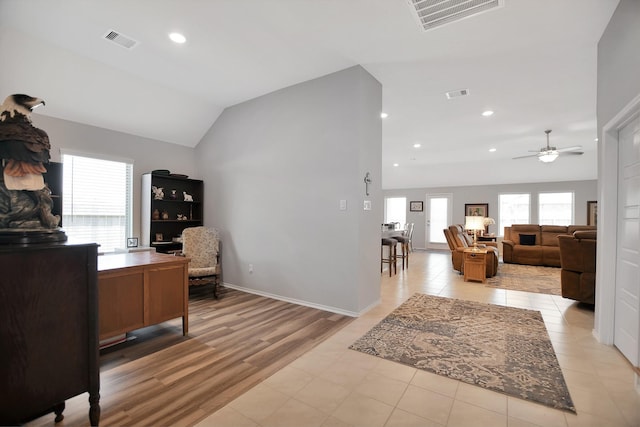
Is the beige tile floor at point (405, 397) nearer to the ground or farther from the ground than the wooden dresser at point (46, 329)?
nearer to the ground

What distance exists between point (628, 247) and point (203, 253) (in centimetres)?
477

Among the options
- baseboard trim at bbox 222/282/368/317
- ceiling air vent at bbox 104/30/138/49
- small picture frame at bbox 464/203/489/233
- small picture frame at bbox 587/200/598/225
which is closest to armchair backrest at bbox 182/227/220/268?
baseboard trim at bbox 222/282/368/317

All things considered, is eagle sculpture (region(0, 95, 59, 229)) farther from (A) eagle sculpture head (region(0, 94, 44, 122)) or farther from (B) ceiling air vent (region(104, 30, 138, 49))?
(B) ceiling air vent (region(104, 30, 138, 49))

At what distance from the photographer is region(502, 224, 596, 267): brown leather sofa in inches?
271

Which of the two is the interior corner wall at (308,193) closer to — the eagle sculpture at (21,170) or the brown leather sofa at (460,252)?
the eagle sculpture at (21,170)

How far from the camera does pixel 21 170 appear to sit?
1487 millimetres

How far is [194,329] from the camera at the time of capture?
3012 mm

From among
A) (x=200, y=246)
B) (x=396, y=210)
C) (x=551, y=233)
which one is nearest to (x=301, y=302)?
(x=200, y=246)

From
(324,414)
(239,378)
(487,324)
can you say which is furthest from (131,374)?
(487,324)

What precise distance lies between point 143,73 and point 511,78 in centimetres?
477

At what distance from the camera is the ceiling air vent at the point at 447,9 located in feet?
7.81

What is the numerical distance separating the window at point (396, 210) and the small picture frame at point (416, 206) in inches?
9.8

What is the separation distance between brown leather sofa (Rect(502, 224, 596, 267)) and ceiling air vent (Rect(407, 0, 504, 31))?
21.4 ft

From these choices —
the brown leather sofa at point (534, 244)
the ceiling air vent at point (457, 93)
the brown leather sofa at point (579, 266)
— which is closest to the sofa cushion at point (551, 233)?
the brown leather sofa at point (534, 244)
